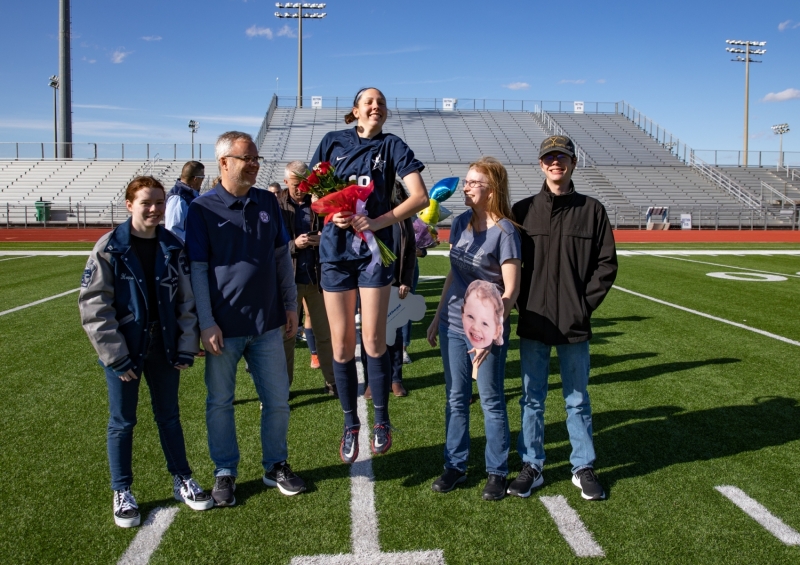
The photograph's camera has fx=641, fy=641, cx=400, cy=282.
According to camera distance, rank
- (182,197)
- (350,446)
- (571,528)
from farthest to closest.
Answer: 1. (182,197)
2. (350,446)
3. (571,528)

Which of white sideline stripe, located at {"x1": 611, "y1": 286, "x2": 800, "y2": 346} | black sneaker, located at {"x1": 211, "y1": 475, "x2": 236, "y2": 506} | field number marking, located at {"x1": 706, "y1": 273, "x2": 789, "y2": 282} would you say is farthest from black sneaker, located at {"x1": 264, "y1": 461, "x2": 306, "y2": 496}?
field number marking, located at {"x1": 706, "y1": 273, "x2": 789, "y2": 282}

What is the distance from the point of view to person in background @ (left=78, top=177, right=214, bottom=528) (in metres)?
2.70

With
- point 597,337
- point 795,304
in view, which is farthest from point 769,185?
point 597,337

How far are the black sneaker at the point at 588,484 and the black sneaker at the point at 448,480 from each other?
0.57 meters

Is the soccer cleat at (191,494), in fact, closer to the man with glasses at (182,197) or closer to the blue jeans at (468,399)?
the blue jeans at (468,399)

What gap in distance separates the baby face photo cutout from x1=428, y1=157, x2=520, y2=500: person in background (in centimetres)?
3

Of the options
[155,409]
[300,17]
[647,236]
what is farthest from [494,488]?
[300,17]

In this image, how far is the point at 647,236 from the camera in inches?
998

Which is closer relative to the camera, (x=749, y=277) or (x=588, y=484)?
(x=588, y=484)

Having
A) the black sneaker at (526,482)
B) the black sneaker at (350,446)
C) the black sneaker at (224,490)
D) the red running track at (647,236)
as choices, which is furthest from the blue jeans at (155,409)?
the red running track at (647,236)

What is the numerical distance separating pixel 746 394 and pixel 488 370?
9.47 feet

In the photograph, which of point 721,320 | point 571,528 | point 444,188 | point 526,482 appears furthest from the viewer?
point 721,320

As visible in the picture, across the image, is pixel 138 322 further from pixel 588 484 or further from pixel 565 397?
pixel 588 484

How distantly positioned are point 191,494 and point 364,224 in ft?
4.92
